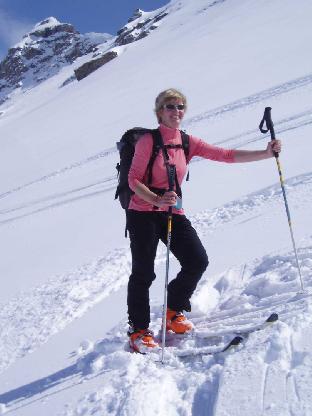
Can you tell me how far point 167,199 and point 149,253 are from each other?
53 cm

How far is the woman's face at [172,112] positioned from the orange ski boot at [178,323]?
1.51 m

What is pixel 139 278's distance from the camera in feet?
11.3

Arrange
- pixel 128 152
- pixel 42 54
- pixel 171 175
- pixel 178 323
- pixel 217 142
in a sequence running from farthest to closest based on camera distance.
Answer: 1. pixel 42 54
2. pixel 217 142
3. pixel 178 323
4. pixel 128 152
5. pixel 171 175

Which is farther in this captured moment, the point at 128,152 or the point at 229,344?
the point at 128,152

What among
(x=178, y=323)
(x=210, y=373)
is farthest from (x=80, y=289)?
(x=210, y=373)

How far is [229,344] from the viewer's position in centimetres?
293

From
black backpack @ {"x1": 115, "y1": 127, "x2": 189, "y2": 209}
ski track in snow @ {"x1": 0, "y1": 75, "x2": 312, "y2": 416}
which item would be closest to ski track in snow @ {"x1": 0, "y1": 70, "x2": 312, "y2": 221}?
ski track in snow @ {"x1": 0, "y1": 75, "x2": 312, "y2": 416}

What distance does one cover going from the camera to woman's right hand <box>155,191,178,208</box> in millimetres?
3051

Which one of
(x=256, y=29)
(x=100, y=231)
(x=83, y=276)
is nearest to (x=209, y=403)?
(x=83, y=276)

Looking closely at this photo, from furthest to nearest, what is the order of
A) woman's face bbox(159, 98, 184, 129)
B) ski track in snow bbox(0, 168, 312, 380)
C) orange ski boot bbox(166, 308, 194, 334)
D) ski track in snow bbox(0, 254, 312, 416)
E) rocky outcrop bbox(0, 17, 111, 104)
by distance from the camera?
1. rocky outcrop bbox(0, 17, 111, 104)
2. ski track in snow bbox(0, 168, 312, 380)
3. orange ski boot bbox(166, 308, 194, 334)
4. woman's face bbox(159, 98, 184, 129)
5. ski track in snow bbox(0, 254, 312, 416)

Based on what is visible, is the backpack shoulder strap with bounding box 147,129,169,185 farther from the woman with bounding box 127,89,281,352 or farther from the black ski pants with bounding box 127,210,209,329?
the black ski pants with bounding box 127,210,209,329

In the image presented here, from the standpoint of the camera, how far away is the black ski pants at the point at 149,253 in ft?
11.0

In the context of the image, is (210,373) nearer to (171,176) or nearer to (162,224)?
(162,224)

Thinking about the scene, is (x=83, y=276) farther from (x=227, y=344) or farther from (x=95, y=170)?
(x=95, y=170)
